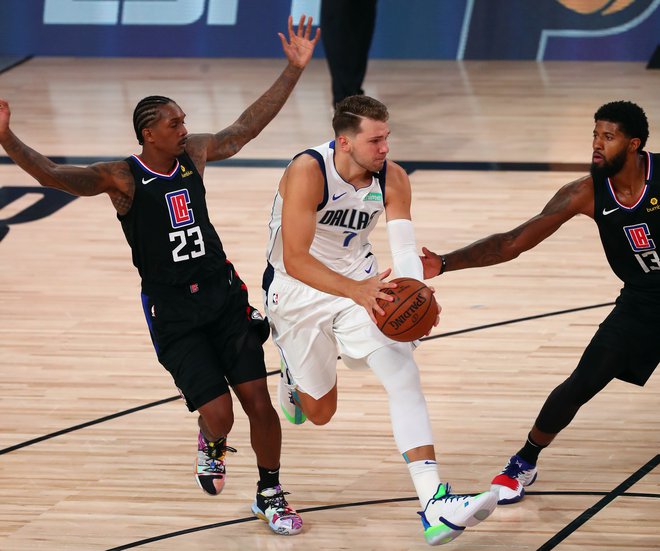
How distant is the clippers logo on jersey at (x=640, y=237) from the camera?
4.33 metres

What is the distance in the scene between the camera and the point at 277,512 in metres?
4.34

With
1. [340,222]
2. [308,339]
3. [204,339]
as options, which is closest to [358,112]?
[340,222]

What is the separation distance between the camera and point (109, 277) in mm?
7348

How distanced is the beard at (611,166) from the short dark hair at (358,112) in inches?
33.7

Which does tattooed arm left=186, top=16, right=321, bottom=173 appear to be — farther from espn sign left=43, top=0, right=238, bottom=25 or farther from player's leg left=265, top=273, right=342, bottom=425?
espn sign left=43, top=0, right=238, bottom=25

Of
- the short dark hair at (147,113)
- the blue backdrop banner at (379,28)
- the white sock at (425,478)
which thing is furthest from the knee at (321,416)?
the blue backdrop banner at (379,28)

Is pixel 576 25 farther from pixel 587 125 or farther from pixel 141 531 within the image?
pixel 141 531

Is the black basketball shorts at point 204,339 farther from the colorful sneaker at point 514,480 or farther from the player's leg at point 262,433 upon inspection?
the colorful sneaker at point 514,480

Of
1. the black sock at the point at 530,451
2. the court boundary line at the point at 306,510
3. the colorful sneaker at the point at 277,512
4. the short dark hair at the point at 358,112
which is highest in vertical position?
the short dark hair at the point at 358,112

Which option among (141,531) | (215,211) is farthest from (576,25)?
(141,531)

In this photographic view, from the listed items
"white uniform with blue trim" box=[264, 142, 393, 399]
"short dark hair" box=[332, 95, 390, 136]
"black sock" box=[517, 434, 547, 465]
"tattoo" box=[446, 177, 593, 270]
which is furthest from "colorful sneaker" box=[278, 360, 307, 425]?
"short dark hair" box=[332, 95, 390, 136]

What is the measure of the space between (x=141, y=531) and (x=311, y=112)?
25.2ft

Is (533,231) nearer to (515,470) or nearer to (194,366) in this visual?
(515,470)

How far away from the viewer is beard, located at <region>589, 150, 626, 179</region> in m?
4.33
